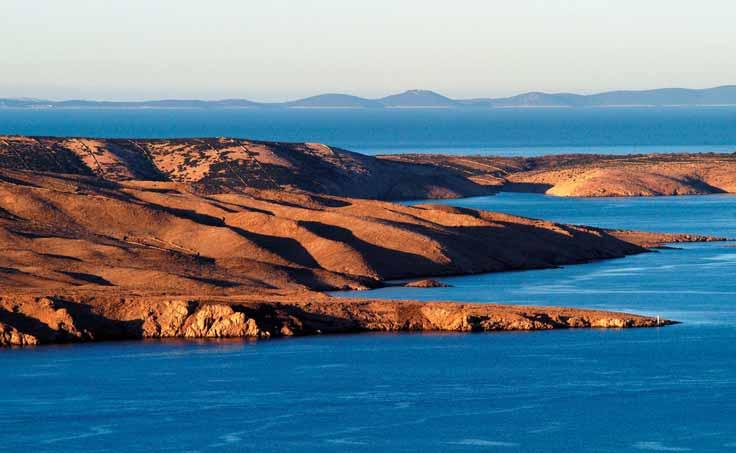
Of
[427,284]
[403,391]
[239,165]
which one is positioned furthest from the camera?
[239,165]

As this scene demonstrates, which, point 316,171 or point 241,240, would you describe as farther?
point 316,171

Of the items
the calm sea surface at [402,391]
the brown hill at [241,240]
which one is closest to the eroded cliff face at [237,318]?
the calm sea surface at [402,391]

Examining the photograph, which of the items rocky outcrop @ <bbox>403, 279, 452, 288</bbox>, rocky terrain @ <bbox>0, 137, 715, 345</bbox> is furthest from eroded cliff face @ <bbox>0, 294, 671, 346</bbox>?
rocky outcrop @ <bbox>403, 279, 452, 288</bbox>

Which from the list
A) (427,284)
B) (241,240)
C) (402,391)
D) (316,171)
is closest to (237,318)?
(402,391)

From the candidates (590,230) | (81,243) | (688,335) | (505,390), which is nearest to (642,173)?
(590,230)

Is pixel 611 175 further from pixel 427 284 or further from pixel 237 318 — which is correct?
pixel 237 318

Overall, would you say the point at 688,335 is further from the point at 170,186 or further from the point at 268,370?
the point at 170,186

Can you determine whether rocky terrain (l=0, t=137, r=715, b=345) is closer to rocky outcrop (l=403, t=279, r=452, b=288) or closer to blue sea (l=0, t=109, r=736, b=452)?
rocky outcrop (l=403, t=279, r=452, b=288)
